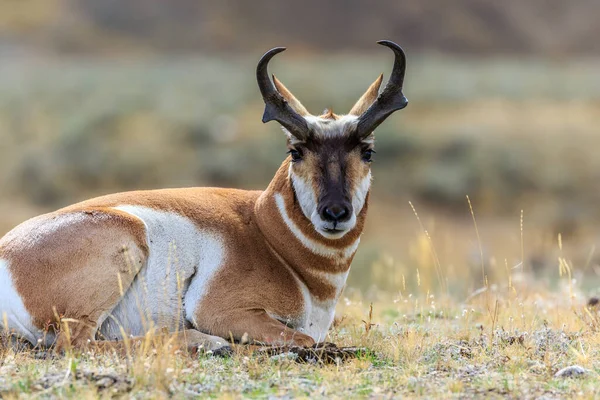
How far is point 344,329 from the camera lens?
405 inches

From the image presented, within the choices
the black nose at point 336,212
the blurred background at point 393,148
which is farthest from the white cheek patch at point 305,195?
the blurred background at point 393,148

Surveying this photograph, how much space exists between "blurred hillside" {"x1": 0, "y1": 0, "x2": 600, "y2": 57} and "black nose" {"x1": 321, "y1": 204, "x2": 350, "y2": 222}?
253 ft

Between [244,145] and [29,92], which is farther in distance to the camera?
[29,92]

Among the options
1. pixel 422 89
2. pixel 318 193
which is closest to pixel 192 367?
pixel 318 193

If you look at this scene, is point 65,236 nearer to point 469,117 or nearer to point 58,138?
point 58,138

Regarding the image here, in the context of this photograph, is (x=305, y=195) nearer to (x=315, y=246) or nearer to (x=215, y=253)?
(x=315, y=246)

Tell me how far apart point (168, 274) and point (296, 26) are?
89.1 metres

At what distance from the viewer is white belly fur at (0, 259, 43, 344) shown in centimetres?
833

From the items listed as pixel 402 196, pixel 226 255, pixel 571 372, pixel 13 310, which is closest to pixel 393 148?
pixel 402 196

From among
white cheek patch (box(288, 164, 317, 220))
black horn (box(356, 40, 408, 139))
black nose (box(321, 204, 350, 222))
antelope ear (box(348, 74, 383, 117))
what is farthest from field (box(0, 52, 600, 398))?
antelope ear (box(348, 74, 383, 117))

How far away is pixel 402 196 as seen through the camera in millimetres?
33188

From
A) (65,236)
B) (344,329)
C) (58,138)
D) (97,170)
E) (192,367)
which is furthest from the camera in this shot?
(58,138)

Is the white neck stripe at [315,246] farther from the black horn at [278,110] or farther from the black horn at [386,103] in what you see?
the black horn at [386,103]

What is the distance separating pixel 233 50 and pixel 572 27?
38875 mm
